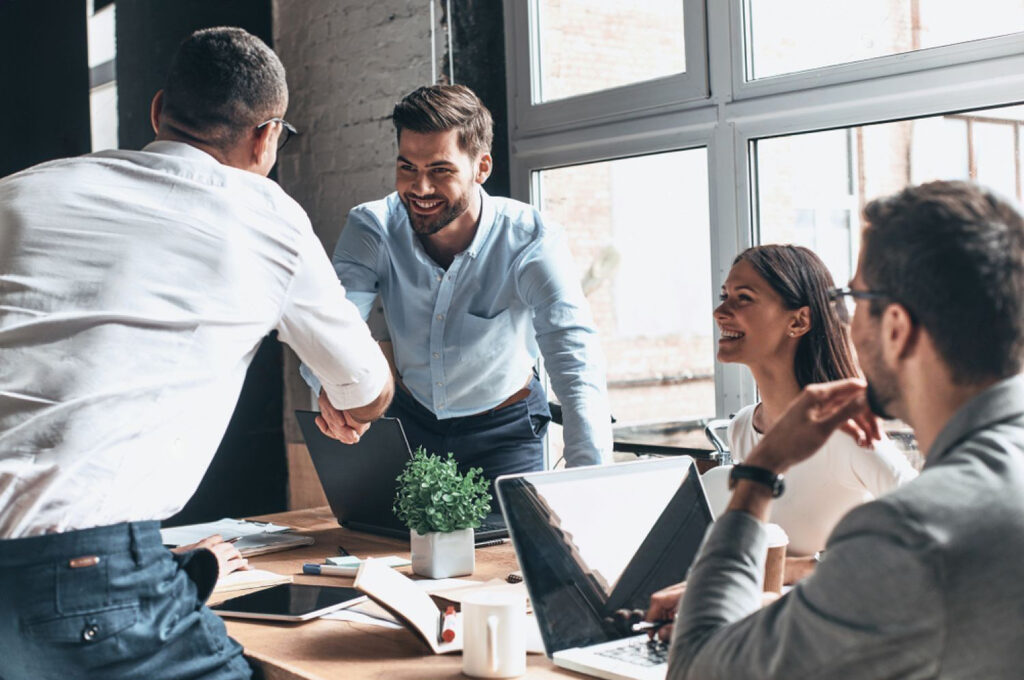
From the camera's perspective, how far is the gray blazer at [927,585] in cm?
96

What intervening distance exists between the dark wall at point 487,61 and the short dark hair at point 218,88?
1971 millimetres

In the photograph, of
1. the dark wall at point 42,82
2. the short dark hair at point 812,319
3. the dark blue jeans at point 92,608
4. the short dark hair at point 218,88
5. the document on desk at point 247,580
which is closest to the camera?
the dark blue jeans at point 92,608

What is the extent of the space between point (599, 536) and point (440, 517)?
0.46 meters

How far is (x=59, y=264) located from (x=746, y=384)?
6.78 feet

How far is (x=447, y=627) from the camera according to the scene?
1.59 metres

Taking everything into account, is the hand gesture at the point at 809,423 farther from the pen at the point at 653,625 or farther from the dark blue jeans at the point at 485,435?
the dark blue jeans at the point at 485,435

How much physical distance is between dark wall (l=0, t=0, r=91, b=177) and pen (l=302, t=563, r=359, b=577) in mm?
2102

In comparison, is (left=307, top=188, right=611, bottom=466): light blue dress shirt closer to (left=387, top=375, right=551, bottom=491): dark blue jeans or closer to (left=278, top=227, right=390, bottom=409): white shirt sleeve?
(left=387, top=375, right=551, bottom=491): dark blue jeans

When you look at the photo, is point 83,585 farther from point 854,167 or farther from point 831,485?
point 854,167

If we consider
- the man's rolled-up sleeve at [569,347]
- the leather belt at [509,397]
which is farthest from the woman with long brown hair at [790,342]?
the leather belt at [509,397]

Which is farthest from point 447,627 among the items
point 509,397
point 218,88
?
point 509,397

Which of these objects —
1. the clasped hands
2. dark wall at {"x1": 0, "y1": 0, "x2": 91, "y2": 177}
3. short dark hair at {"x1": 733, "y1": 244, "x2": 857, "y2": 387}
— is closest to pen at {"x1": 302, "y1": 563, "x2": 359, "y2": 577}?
the clasped hands

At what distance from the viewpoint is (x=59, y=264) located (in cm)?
145

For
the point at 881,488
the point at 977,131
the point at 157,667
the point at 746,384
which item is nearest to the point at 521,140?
the point at 746,384
